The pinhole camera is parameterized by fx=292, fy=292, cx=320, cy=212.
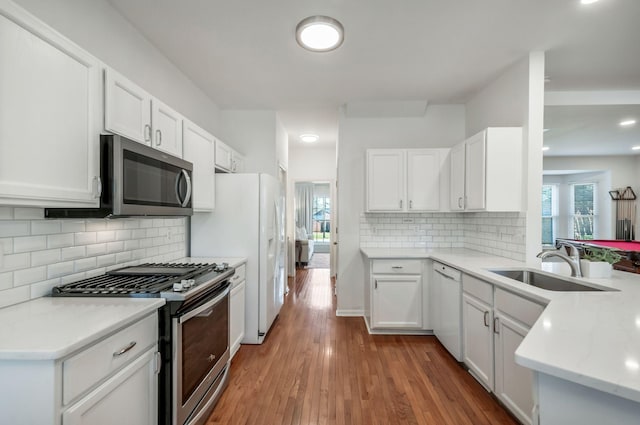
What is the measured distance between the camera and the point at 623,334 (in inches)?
39.3

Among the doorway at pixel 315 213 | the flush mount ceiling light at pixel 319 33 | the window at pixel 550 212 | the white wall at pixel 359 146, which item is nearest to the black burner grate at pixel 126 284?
the flush mount ceiling light at pixel 319 33

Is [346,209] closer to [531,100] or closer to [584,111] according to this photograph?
[531,100]

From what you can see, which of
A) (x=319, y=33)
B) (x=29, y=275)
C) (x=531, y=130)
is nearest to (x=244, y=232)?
(x=29, y=275)

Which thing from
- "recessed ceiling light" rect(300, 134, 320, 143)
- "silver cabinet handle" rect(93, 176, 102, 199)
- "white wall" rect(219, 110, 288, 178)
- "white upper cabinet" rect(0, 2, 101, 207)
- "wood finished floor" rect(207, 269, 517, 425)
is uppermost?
"recessed ceiling light" rect(300, 134, 320, 143)

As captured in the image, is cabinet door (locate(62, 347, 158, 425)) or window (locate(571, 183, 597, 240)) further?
window (locate(571, 183, 597, 240))

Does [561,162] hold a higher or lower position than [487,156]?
higher

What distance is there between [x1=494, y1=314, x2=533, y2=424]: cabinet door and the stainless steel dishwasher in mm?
532

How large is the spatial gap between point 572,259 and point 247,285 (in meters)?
2.66

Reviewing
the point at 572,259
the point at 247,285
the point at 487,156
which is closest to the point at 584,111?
the point at 487,156

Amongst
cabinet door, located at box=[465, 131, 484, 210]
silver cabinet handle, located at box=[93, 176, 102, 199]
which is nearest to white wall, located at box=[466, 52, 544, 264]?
cabinet door, located at box=[465, 131, 484, 210]

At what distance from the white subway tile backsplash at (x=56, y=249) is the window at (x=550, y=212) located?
9.28 meters

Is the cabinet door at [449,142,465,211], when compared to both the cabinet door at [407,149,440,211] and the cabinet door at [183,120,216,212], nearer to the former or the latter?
the cabinet door at [407,149,440,211]

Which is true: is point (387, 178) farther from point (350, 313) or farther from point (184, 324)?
point (184, 324)

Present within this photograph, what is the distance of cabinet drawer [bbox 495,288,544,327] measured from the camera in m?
1.62
